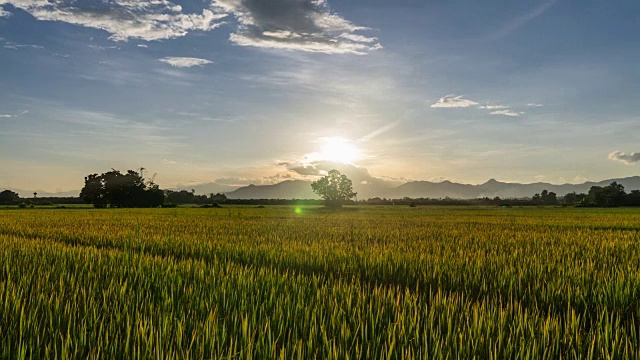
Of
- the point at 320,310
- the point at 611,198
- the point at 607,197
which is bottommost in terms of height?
the point at 320,310

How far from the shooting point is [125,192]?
82000 millimetres

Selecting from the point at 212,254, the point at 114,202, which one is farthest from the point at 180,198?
the point at 212,254

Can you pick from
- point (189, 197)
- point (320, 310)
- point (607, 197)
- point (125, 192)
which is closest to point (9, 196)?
point (189, 197)

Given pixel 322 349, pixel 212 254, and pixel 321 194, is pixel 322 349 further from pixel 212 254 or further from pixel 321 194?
pixel 321 194

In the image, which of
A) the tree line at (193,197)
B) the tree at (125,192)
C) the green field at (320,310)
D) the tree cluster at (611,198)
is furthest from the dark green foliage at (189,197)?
the green field at (320,310)

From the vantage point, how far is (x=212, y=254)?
29.3 feet

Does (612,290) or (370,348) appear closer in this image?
(370,348)

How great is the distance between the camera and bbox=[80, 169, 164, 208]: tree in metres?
81.7

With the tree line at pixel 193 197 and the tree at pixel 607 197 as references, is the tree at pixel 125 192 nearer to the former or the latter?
the tree line at pixel 193 197

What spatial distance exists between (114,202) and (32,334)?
8776 centimetres

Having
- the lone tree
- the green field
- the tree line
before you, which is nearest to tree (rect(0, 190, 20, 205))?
the tree line

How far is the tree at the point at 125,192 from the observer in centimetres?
8169

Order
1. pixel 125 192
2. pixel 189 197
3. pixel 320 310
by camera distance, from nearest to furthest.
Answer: pixel 320 310 → pixel 125 192 → pixel 189 197

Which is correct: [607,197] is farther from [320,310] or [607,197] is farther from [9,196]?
[9,196]
